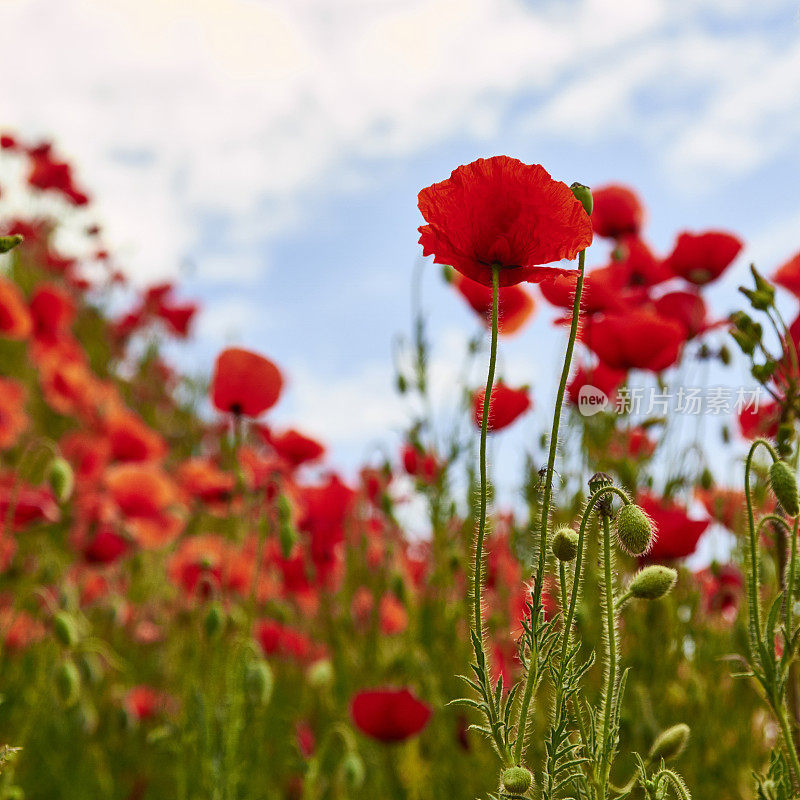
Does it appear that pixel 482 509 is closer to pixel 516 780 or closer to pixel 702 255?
pixel 516 780

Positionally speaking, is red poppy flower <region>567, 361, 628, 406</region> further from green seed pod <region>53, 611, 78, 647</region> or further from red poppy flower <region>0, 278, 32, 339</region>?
red poppy flower <region>0, 278, 32, 339</region>

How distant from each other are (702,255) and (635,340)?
0.48 meters

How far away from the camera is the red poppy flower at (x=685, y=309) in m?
2.07

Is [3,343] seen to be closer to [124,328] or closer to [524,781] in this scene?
[124,328]

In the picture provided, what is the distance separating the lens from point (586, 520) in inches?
33.8

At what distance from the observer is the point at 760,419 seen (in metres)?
1.87

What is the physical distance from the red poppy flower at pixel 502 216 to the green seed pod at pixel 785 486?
353mm

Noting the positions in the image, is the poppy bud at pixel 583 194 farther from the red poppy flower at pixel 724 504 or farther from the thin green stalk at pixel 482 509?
the red poppy flower at pixel 724 504

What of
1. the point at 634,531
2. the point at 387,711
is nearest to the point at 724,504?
the point at 387,711

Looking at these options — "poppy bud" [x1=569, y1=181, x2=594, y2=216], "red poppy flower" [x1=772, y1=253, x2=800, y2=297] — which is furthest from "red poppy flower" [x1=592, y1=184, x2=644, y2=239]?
"poppy bud" [x1=569, y1=181, x2=594, y2=216]

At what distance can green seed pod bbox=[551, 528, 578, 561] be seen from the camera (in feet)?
2.93

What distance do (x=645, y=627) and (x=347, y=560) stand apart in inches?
50.7

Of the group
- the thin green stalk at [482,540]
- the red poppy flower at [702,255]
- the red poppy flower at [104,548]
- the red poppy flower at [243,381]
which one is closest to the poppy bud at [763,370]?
the thin green stalk at [482,540]

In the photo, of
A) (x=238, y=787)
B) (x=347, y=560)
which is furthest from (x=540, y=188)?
(x=347, y=560)
